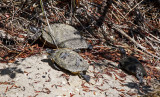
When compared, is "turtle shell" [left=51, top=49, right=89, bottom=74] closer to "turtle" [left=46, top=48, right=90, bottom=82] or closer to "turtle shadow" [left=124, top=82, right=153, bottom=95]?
"turtle" [left=46, top=48, right=90, bottom=82]

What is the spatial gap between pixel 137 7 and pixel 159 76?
2.66 m

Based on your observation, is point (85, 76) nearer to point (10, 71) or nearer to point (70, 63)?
point (70, 63)

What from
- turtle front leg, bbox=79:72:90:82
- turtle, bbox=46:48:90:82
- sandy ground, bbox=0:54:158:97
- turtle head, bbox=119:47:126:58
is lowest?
sandy ground, bbox=0:54:158:97

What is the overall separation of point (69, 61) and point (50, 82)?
562 millimetres

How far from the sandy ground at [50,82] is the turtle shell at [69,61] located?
18 cm

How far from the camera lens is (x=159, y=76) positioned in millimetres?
4457

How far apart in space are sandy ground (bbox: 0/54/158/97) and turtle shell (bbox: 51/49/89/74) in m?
0.18

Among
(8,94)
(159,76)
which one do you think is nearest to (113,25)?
(159,76)

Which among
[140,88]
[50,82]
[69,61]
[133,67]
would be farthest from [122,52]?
[50,82]

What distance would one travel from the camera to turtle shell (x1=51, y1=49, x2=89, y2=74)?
3514 mm

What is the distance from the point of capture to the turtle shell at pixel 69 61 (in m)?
3.51

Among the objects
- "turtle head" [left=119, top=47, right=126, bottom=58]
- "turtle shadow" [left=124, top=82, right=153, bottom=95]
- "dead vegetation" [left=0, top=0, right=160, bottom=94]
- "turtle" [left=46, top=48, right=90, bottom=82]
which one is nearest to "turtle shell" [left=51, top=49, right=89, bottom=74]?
"turtle" [left=46, top=48, right=90, bottom=82]

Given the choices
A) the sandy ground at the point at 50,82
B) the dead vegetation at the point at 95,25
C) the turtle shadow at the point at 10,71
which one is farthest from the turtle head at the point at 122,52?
the turtle shadow at the point at 10,71

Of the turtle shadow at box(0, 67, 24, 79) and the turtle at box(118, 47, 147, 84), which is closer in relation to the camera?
the turtle shadow at box(0, 67, 24, 79)
